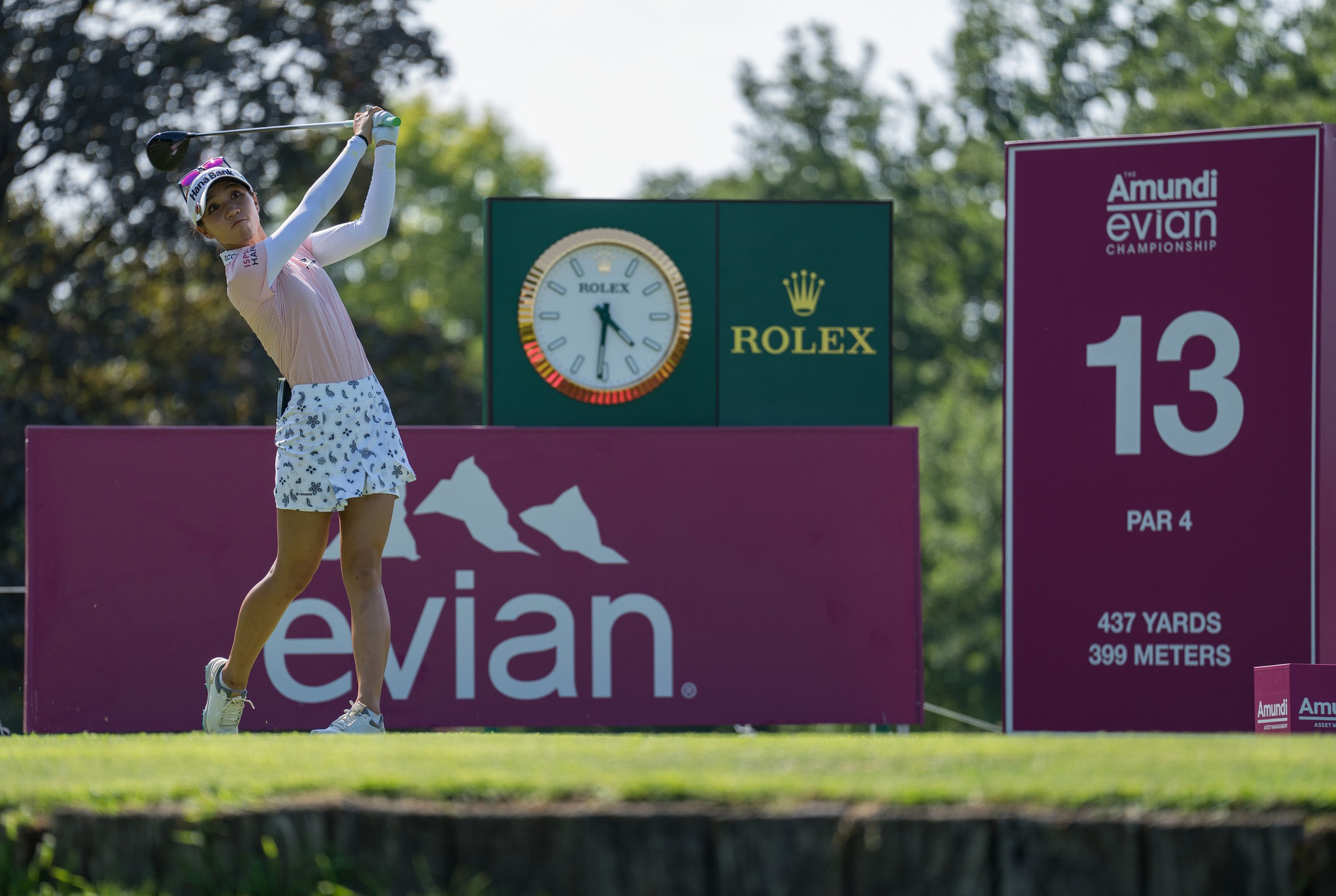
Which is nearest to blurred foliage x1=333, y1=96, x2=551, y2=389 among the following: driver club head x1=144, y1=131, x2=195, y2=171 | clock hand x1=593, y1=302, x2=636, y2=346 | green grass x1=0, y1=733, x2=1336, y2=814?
clock hand x1=593, y1=302, x2=636, y2=346

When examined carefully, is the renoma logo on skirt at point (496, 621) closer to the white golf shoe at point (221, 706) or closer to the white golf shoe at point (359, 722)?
the white golf shoe at point (221, 706)

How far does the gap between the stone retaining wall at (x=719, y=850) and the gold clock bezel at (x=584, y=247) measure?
4.54m

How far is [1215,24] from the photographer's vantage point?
33.6 metres

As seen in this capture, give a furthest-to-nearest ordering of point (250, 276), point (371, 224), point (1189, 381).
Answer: point (1189, 381) → point (371, 224) → point (250, 276)

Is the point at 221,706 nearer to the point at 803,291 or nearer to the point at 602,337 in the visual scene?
the point at 602,337

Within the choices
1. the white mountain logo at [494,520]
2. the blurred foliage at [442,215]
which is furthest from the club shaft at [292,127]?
the blurred foliage at [442,215]

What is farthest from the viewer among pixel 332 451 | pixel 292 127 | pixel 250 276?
pixel 292 127

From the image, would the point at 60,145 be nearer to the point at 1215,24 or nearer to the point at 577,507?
the point at 577,507

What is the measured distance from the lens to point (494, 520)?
7.91 metres

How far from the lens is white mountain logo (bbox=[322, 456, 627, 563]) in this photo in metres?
7.88

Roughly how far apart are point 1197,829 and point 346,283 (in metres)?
39.5

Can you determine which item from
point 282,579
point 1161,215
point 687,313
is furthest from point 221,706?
point 1161,215

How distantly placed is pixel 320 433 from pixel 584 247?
8.87 feet

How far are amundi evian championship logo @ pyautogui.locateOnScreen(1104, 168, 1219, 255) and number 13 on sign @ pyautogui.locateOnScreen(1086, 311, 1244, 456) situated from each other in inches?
12.3
